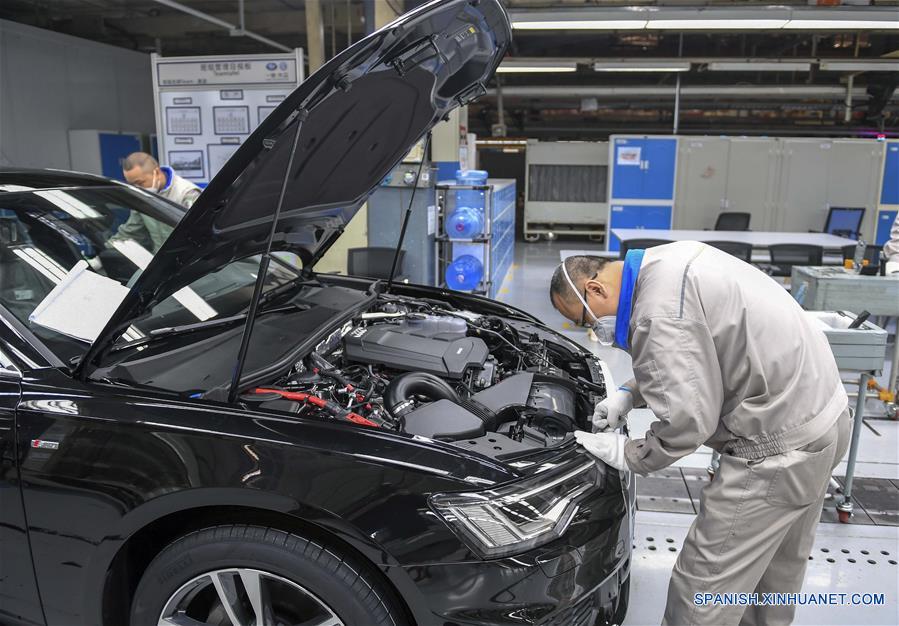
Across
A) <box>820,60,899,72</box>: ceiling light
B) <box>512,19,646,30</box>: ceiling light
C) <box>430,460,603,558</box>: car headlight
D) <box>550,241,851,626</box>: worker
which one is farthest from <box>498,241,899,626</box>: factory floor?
<box>820,60,899,72</box>: ceiling light

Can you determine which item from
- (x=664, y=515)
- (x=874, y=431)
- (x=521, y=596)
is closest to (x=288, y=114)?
(x=521, y=596)

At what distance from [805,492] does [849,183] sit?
11.0 m

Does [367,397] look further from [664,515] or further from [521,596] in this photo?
[664,515]

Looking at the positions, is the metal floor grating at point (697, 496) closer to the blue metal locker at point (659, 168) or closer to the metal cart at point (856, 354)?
the metal cart at point (856, 354)

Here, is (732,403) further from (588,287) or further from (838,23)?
(838,23)

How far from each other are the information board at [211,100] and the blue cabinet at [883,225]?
32.8 ft

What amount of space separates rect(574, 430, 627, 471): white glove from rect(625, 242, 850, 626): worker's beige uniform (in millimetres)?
26

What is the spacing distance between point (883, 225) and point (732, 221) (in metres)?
3.15

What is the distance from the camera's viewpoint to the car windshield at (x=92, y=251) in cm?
191

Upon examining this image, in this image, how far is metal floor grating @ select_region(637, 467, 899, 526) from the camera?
8.97 feet

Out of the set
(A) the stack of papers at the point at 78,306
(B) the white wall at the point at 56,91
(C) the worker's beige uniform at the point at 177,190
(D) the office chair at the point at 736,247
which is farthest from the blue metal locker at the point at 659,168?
(A) the stack of papers at the point at 78,306

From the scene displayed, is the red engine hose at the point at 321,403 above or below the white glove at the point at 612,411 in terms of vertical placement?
above

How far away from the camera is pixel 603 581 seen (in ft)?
4.94

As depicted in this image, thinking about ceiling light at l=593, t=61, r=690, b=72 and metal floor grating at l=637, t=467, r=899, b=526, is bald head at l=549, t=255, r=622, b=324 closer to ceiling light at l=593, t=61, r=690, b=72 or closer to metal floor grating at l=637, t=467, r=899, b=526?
metal floor grating at l=637, t=467, r=899, b=526
